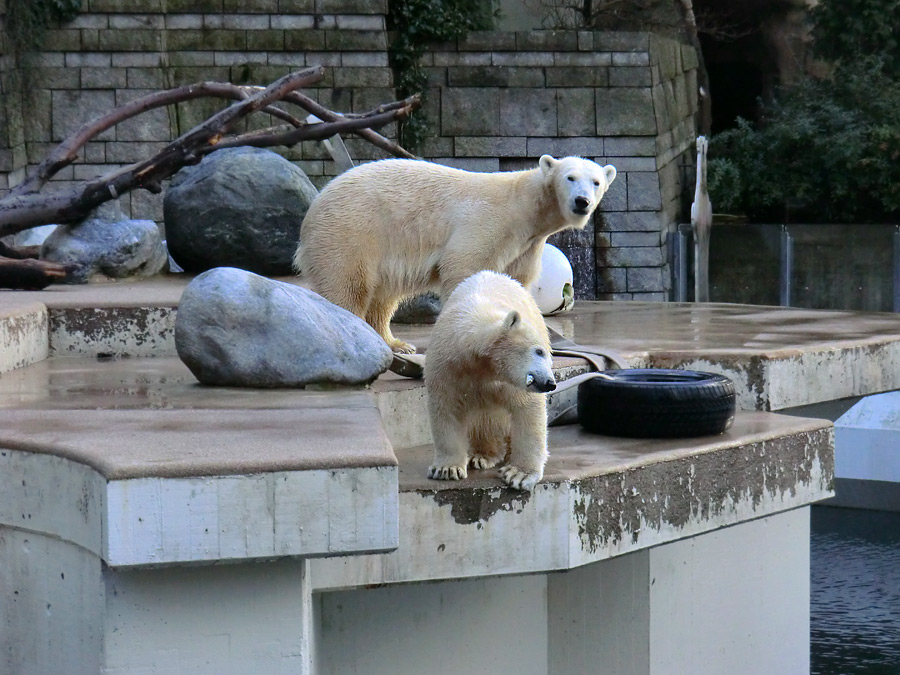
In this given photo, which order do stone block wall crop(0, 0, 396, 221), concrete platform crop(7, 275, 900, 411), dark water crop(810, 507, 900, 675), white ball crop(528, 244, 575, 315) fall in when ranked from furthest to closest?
stone block wall crop(0, 0, 396, 221) → white ball crop(528, 244, 575, 315) → dark water crop(810, 507, 900, 675) → concrete platform crop(7, 275, 900, 411)

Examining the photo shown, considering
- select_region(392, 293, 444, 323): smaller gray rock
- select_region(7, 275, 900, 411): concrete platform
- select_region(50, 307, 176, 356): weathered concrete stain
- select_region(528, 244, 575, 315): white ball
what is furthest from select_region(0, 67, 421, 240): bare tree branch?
select_region(50, 307, 176, 356): weathered concrete stain

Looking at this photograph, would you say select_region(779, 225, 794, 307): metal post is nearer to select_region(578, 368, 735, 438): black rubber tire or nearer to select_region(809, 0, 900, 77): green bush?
select_region(809, 0, 900, 77): green bush

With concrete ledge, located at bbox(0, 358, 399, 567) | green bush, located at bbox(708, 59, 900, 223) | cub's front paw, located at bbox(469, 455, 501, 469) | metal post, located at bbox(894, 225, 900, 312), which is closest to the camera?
concrete ledge, located at bbox(0, 358, 399, 567)

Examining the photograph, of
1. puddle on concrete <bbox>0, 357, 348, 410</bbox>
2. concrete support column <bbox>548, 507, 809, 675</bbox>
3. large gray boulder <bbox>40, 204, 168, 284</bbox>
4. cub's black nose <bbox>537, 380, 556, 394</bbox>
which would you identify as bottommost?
concrete support column <bbox>548, 507, 809, 675</bbox>

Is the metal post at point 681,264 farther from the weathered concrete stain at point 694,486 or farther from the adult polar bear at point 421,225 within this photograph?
the weathered concrete stain at point 694,486

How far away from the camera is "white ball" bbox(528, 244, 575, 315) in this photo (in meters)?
6.41

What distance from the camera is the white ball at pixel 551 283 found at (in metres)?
6.41

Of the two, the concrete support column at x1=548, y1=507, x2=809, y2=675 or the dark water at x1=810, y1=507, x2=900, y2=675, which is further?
the dark water at x1=810, y1=507, x2=900, y2=675

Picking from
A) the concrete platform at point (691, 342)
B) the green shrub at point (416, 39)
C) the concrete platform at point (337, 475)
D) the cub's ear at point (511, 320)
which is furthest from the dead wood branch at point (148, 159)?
the green shrub at point (416, 39)

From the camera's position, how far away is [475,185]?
14.3ft

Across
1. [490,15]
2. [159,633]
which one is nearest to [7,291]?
[159,633]

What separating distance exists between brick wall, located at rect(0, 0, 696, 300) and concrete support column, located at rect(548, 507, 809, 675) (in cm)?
745

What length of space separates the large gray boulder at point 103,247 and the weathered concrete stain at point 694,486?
385 cm

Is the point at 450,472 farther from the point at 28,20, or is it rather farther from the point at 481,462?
the point at 28,20
